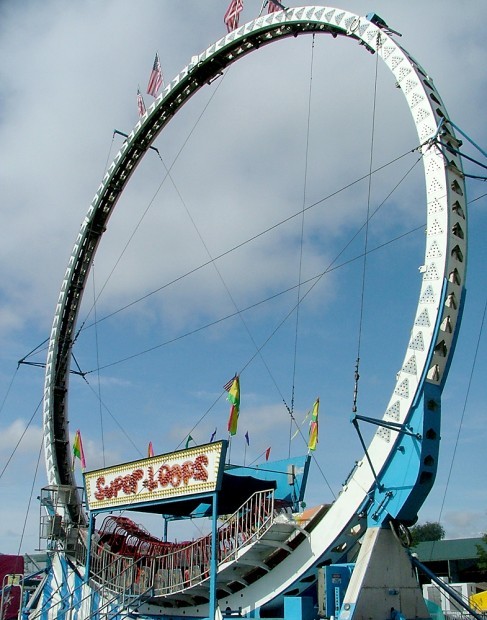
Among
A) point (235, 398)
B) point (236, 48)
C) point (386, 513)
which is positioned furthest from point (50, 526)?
point (236, 48)

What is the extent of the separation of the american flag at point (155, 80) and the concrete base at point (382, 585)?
1953 centimetres

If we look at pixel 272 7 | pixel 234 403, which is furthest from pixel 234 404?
pixel 272 7

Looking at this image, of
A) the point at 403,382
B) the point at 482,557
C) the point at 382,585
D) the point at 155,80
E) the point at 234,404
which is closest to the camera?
the point at 382,585

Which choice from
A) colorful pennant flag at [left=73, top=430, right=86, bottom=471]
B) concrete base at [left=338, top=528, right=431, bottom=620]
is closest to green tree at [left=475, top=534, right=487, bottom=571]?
colorful pennant flag at [left=73, top=430, right=86, bottom=471]

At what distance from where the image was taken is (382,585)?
46.5 feet

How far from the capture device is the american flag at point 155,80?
2761cm

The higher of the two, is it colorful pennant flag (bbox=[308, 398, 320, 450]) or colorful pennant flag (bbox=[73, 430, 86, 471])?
colorful pennant flag (bbox=[73, 430, 86, 471])

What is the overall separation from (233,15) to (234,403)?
519 inches

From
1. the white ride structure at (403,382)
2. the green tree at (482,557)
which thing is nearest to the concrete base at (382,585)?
the white ride structure at (403,382)

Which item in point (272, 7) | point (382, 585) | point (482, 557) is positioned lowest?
point (382, 585)

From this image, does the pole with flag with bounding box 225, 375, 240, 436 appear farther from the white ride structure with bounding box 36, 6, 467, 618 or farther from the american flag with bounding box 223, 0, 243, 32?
the american flag with bounding box 223, 0, 243, 32

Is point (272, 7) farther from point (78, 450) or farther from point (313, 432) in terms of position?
point (78, 450)

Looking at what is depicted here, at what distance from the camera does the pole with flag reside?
21723 millimetres

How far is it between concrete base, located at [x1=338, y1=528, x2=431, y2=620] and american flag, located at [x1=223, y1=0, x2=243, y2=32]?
17.4m
